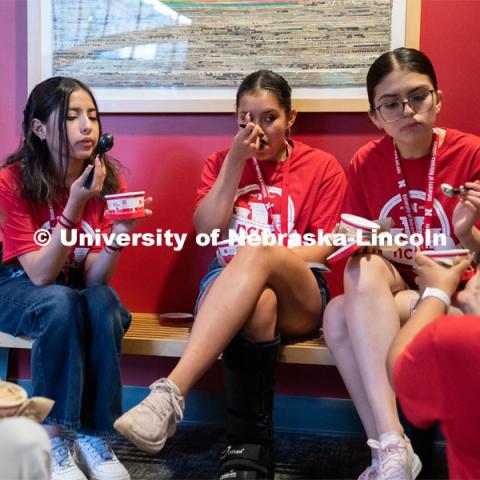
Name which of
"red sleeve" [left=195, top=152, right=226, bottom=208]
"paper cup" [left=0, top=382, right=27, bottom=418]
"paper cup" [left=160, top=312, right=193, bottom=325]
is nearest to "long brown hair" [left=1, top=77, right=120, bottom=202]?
"red sleeve" [left=195, top=152, right=226, bottom=208]

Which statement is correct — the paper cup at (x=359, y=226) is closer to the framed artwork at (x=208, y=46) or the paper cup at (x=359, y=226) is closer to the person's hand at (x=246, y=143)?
the person's hand at (x=246, y=143)

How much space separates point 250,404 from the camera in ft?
A: 5.40

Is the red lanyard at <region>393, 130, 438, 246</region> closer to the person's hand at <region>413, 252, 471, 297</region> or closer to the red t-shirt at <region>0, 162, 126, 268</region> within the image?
the person's hand at <region>413, 252, 471, 297</region>

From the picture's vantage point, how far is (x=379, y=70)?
1724 millimetres

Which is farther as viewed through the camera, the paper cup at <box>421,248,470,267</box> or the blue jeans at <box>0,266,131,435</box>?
the blue jeans at <box>0,266,131,435</box>

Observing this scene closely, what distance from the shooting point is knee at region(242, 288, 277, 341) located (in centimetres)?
162

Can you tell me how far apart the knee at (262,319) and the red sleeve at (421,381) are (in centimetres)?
76

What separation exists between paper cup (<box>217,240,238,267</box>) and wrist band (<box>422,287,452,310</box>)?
0.89 meters

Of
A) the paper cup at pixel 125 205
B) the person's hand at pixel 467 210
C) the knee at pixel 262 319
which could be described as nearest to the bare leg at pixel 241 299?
the knee at pixel 262 319

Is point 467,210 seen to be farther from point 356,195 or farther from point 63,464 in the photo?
point 63,464

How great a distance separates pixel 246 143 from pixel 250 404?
744 mm

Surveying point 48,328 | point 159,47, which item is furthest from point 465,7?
point 48,328

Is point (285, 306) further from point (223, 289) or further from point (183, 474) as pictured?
point (183, 474)

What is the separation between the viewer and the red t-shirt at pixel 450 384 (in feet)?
2.58
